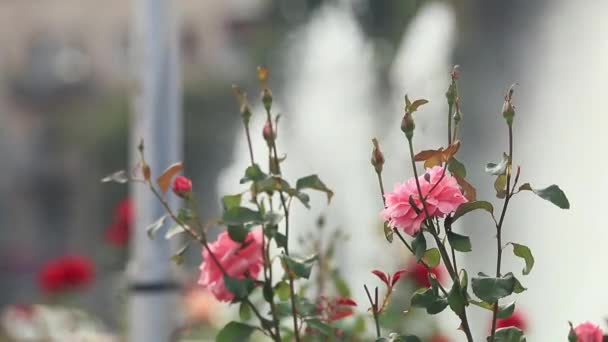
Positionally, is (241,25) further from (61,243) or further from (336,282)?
(336,282)

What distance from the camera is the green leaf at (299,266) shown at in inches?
45.8

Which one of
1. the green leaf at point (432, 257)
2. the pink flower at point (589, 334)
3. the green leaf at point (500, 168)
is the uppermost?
the green leaf at point (500, 168)

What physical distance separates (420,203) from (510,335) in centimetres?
16

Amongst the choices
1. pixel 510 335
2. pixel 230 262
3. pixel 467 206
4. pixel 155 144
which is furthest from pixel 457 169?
pixel 155 144

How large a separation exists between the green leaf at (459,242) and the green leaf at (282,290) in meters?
0.25

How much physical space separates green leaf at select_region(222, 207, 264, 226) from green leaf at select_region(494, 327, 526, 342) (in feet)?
0.79

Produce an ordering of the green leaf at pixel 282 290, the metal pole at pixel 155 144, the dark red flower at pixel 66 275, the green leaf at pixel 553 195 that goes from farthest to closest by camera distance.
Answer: the dark red flower at pixel 66 275 → the metal pole at pixel 155 144 → the green leaf at pixel 282 290 → the green leaf at pixel 553 195

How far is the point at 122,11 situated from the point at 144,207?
→ 12820mm

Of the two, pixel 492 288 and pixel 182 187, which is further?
pixel 182 187

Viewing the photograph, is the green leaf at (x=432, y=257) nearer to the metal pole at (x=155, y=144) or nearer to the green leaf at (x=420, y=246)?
the green leaf at (x=420, y=246)

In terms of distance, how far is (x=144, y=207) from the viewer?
2.14 meters

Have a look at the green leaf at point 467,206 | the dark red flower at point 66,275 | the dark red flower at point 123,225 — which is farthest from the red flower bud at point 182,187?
the dark red flower at point 66,275

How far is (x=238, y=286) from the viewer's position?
1.20 m

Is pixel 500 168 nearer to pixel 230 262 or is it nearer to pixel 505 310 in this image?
pixel 505 310
